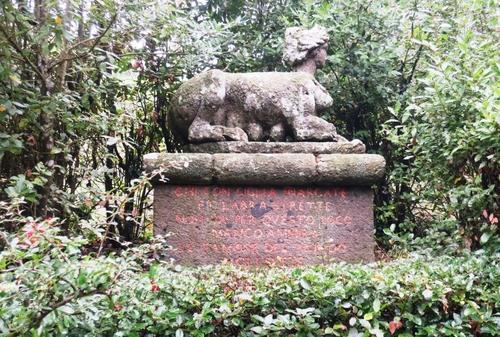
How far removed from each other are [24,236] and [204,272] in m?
1.10

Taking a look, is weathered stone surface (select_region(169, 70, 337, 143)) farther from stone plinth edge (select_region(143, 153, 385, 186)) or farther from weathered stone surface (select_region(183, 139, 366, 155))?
stone plinth edge (select_region(143, 153, 385, 186))

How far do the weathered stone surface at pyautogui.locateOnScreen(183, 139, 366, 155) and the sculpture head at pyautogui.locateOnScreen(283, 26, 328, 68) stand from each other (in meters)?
0.88

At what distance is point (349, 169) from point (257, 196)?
0.72 m

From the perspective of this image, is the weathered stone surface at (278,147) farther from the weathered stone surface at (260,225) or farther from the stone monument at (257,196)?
the weathered stone surface at (260,225)

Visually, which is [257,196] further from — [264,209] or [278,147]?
[278,147]

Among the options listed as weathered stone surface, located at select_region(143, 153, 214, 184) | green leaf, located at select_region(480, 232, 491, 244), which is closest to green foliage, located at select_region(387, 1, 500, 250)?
green leaf, located at select_region(480, 232, 491, 244)

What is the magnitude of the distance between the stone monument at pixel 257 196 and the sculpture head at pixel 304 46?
0.76 meters

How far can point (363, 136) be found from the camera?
5.80m

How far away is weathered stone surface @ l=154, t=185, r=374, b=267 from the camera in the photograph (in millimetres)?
3791

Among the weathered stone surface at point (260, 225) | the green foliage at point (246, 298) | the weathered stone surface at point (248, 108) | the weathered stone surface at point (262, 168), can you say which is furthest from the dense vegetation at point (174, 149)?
the weathered stone surface at point (262, 168)

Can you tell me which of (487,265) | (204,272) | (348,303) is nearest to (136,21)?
(204,272)

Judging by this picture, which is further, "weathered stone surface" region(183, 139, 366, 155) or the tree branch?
"weathered stone surface" region(183, 139, 366, 155)

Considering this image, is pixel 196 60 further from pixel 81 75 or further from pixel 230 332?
pixel 230 332

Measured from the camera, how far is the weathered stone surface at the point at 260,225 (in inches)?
149
